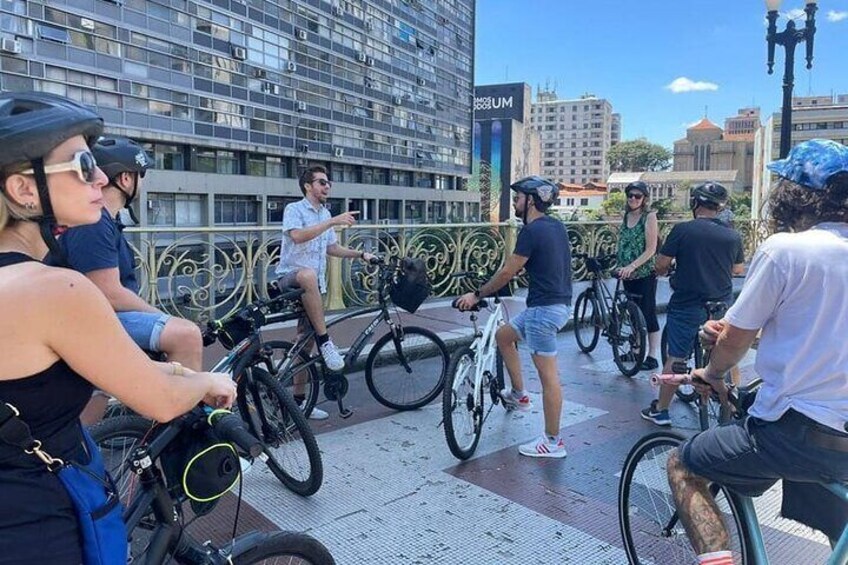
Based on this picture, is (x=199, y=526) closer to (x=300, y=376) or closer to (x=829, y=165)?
(x=300, y=376)

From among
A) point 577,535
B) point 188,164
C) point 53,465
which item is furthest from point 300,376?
point 188,164

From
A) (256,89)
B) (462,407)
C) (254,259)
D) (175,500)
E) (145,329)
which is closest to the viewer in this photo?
(175,500)

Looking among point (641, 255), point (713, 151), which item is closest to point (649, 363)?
point (641, 255)

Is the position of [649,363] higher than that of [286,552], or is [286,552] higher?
[286,552]

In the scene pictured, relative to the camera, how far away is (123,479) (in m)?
2.62

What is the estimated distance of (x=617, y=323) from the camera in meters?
7.15

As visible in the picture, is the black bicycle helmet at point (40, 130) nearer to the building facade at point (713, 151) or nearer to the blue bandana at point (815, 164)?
the blue bandana at point (815, 164)

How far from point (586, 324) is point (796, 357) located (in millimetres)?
6166

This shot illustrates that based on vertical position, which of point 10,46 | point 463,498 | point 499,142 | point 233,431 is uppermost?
point 499,142

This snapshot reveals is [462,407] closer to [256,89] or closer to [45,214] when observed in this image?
[45,214]

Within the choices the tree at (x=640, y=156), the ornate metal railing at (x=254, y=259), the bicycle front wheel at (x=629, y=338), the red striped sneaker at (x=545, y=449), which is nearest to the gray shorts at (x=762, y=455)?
the red striped sneaker at (x=545, y=449)

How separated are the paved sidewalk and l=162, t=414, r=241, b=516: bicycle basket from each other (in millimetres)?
1602

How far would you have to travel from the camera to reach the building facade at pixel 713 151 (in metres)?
175

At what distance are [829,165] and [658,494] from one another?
62.2 inches
